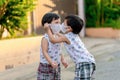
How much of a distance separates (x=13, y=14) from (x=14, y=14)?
0.05 meters

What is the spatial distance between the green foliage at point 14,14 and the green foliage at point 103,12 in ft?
19.0

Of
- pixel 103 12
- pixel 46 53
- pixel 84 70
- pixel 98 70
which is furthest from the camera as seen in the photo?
pixel 103 12

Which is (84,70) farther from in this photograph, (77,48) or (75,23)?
(75,23)

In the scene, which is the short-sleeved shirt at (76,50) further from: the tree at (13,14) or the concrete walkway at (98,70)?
the tree at (13,14)

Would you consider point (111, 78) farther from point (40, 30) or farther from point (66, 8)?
point (66, 8)

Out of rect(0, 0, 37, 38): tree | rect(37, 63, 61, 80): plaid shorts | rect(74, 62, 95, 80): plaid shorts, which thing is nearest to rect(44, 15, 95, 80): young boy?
rect(74, 62, 95, 80): plaid shorts

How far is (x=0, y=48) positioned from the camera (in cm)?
984

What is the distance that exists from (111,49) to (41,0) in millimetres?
4550

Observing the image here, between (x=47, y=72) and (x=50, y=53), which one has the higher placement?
(x=50, y=53)

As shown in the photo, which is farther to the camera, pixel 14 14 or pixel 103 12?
pixel 103 12

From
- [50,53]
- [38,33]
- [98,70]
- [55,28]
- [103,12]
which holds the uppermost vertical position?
[55,28]

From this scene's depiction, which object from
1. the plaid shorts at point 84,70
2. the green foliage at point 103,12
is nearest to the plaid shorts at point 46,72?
the plaid shorts at point 84,70

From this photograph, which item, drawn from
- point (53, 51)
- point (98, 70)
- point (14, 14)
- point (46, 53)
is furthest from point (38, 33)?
point (46, 53)

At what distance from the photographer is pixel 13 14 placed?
11.3 m
